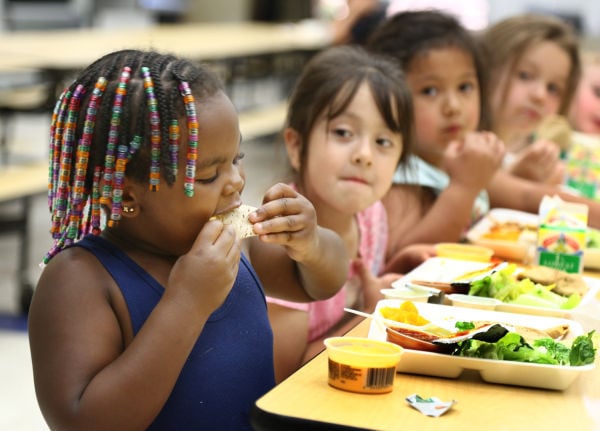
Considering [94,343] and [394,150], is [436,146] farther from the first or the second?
[94,343]

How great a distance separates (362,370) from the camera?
137 cm

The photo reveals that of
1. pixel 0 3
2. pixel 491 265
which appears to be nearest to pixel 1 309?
pixel 491 265

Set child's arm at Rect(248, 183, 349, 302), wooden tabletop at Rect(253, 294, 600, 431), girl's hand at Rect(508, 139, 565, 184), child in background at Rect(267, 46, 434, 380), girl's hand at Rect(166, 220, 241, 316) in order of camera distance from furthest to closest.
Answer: girl's hand at Rect(508, 139, 565, 184)
child in background at Rect(267, 46, 434, 380)
child's arm at Rect(248, 183, 349, 302)
girl's hand at Rect(166, 220, 241, 316)
wooden tabletop at Rect(253, 294, 600, 431)

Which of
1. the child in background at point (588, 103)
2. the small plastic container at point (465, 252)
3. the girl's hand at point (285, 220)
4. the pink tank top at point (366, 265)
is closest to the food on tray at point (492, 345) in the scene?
the girl's hand at point (285, 220)

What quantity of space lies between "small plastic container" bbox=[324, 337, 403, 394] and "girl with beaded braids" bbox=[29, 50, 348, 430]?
0.19 metres

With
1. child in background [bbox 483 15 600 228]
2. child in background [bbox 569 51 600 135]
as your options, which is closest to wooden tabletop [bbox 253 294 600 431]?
child in background [bbox 483 15 600 228]

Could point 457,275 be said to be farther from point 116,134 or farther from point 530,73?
point 530,73

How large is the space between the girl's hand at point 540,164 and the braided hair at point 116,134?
2.07 meters

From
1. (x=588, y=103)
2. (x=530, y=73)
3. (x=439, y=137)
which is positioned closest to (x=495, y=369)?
(x=439, y=137)

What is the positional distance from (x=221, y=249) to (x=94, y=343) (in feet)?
0.72

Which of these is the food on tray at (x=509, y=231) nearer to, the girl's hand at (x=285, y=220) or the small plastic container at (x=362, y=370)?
the girl's hand at (x=285, y=220)

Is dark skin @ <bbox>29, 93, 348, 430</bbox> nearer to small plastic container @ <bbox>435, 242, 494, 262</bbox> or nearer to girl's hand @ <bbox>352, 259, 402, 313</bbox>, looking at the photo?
girl's hand @ <bbox>352, 259, 402, 313</bbox>

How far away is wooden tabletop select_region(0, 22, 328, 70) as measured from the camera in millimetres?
5912

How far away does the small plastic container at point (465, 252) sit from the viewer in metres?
2.33
